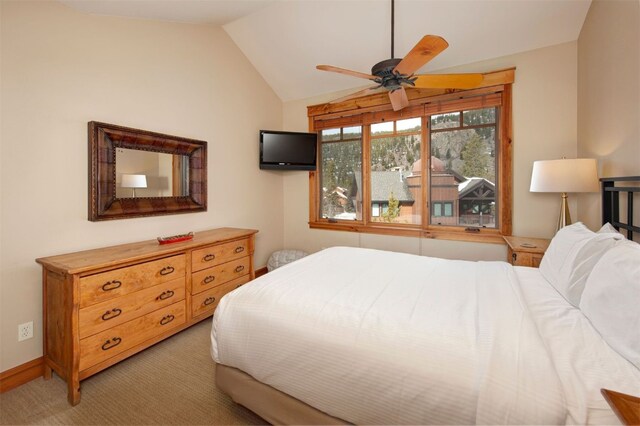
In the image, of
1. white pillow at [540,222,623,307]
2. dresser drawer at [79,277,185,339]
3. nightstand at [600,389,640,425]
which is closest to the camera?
nightstand at [600,389,640,425]

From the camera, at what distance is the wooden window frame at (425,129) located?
3072 millimetres

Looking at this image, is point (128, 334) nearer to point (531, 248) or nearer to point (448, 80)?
point (448, 80)

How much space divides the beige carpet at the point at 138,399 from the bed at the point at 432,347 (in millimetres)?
279

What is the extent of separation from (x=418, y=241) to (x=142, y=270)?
304 centimetres

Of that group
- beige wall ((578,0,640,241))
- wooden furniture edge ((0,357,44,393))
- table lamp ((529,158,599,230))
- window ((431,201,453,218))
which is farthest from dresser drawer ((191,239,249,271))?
beige wall ((578,0,640,241))

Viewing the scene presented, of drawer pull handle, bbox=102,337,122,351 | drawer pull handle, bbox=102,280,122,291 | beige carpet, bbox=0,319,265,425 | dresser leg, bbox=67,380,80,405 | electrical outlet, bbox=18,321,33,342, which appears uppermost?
drawer pull handle, bbox=102,280,122,291

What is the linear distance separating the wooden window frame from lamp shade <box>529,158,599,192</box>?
0.69m

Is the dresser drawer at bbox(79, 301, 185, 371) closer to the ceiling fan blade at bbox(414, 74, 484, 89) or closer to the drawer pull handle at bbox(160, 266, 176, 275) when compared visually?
the drawer pull handle at bbox(160, 266, 176, 275)

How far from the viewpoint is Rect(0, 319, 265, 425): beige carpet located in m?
1.63

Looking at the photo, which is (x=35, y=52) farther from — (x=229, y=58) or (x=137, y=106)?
(x=229, y=58)

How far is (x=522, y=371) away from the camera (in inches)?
38.0

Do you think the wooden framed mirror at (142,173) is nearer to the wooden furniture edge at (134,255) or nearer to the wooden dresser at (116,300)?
the wooden furniture edge at (134,255)

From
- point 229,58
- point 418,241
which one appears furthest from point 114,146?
point 418,241

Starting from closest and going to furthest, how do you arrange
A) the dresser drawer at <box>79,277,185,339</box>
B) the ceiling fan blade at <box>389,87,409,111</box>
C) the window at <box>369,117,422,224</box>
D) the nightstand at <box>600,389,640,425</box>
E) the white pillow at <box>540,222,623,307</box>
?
the nightstand at <box>600,389,640,425</box> → the white pillow at <box>540,222,623,307</box> → the dresser drawer at <box>79,277,185,339</box> → the ceiling fan blade at <box>389,87,409,111</box> → the window at <box>369,117,422,224</box>
